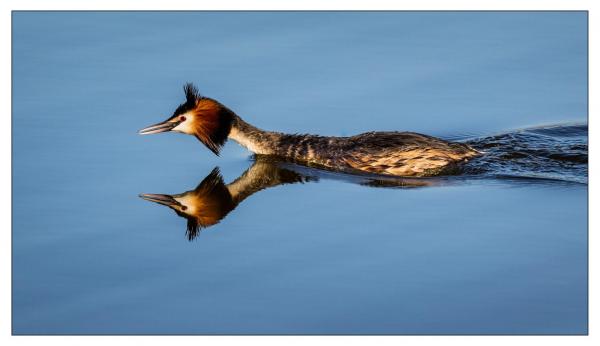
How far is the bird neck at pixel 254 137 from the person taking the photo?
42.4 ft

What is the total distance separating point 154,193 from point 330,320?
361cm

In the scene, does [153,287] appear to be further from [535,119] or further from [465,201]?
[535,119]

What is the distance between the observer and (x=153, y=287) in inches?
366

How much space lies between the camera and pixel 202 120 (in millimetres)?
12875

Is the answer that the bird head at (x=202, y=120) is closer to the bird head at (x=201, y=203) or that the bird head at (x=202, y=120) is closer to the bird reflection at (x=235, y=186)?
the bird reflection at (x=235, y=186)

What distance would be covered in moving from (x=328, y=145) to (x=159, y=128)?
201 centimetres

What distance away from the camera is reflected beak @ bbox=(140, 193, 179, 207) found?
37.3ft

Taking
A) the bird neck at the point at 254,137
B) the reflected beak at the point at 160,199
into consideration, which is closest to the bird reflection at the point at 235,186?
the reflected beak at the point at 160,199

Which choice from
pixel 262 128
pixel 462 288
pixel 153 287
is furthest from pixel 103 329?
pixel 262 128

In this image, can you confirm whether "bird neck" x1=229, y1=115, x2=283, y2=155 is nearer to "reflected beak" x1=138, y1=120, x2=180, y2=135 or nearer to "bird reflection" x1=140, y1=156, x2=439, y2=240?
"bird reflection" x1=140, y1=156, x2=439, y2=240

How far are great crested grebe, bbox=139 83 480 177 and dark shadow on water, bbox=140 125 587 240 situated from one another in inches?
4.8

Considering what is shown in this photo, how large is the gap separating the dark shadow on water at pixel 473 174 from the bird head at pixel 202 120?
0.55 metres

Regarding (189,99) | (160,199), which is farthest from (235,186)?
(189,99)

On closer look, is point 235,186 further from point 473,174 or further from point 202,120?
point 473,174
